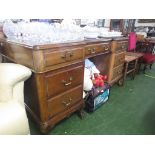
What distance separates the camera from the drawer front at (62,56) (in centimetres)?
92

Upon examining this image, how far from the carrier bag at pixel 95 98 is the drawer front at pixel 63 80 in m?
0.27

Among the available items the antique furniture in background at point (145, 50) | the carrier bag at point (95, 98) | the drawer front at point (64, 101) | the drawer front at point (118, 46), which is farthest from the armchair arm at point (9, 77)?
the antique furniture in background at point (145, 50)

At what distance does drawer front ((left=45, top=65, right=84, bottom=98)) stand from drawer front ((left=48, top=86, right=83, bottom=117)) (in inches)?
1.9

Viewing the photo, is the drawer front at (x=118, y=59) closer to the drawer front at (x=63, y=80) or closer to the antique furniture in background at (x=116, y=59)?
the antique furniture in background at (x=116, y=59)

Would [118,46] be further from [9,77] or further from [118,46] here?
[9,77]

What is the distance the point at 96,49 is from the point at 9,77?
0.82m

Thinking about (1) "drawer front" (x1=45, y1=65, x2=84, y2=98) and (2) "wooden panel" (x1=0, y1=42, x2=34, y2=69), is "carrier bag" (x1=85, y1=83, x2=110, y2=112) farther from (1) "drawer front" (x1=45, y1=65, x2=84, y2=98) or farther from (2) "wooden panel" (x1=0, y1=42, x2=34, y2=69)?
(2) "wooden panel" (x1=0, y1=42, x2=34, y2=69)

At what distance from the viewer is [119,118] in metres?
1.48
